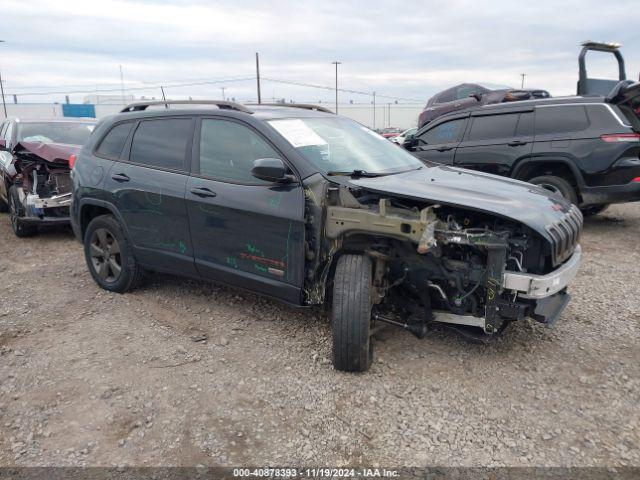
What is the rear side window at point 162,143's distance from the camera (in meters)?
3.97

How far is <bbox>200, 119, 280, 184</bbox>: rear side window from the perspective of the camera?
140 inches

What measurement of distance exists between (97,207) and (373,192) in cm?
296

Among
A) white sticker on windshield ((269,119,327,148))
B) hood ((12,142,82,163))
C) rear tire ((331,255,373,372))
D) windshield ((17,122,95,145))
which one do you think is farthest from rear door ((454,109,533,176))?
windshield ((17,122,95,145))

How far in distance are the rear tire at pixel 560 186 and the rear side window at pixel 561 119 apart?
640 mm

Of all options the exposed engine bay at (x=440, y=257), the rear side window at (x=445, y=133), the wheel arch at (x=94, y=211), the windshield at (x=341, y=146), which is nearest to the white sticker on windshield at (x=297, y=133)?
the windshield at (x=341, y=146)

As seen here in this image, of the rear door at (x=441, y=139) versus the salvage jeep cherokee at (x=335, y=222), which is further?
the rear door at (x=441, y=139)

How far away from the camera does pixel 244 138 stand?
11.9ft

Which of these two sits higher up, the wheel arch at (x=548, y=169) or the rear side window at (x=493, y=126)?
the rear side window at (x=493, y=126)

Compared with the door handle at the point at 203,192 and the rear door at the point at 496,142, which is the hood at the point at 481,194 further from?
the rear door at the point at 496,142

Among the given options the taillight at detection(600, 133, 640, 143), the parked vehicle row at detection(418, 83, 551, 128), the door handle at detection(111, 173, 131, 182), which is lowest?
the door handle at detection(111, 173, 131, 182)

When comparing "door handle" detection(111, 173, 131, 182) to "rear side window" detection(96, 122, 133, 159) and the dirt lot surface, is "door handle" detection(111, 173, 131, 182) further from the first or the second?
the dirt lot surface

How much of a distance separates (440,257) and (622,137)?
4.51 metres

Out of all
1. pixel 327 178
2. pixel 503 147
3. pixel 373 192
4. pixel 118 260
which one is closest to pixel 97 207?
pixel 118 260

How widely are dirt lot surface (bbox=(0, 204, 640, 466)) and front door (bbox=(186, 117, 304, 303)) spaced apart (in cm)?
52
